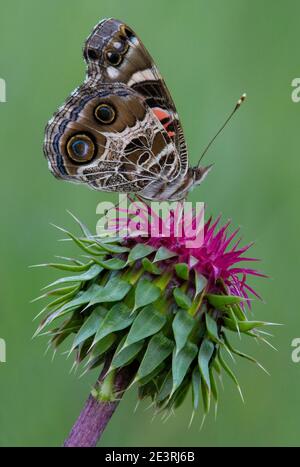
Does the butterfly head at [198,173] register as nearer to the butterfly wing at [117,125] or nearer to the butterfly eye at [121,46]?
the butterfly wing at [117,125]

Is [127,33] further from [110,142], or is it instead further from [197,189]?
[197,189]

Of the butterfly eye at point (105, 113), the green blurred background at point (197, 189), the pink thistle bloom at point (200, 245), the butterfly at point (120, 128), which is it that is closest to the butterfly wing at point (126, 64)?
the butterfly at point (120, 128)

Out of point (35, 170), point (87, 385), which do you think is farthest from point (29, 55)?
point (87, 385)

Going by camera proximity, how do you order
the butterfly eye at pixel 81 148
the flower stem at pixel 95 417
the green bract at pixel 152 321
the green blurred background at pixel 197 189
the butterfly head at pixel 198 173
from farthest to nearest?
the green blurred background at pixel 197 189
the butterfly head at pixel 198 173
the butterfly eye at pixel 81 148
the green bract at pixel 152 321
the flower stem at pixel 95 417

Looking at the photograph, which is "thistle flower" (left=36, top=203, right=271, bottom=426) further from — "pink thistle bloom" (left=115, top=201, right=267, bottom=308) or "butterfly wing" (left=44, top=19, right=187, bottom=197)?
"butterfly wing" (left=44, top=19, right=187, bottom=197)

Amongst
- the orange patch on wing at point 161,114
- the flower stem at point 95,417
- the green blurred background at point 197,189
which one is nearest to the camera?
the flower stem at point 95,417

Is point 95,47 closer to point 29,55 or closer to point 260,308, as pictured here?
point 29,55
